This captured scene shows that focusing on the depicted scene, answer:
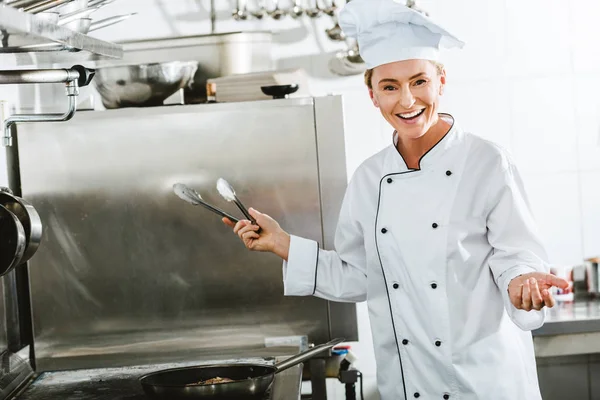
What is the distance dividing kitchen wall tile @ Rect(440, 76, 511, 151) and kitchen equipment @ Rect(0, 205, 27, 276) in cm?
221

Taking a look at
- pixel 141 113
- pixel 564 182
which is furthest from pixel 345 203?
pixel 564 182

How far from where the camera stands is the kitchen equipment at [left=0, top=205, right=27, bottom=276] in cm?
162

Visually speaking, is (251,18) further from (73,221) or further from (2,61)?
(2,61)

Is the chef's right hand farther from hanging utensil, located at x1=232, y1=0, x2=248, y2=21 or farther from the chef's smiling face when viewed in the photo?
hanging utensil, located at x1=232, y1=0, x2=248, y2=21

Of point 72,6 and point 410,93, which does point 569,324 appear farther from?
point 72,6

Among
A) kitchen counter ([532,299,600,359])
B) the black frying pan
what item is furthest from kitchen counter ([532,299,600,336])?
the black frying pan

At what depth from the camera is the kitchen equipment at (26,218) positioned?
1.75m

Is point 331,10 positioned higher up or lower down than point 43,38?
higher up

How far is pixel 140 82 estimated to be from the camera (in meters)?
2.77

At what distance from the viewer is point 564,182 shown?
3510mm

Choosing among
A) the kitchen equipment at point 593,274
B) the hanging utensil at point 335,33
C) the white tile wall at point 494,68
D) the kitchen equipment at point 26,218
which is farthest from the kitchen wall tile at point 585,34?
the kitchen equipment at point 26,218

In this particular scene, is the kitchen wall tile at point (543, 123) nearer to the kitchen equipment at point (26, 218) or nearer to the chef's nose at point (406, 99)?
the chef's nose at point (406, 99)

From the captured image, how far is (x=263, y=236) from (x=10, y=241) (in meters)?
0.80

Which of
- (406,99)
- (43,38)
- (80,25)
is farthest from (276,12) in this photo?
(43,38)
